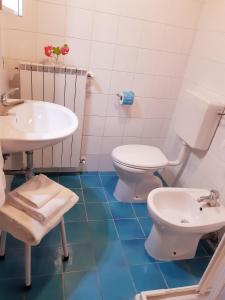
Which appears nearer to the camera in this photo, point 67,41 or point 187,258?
point 187,258

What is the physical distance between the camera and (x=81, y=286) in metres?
1.37

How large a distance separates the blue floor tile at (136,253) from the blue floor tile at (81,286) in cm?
27

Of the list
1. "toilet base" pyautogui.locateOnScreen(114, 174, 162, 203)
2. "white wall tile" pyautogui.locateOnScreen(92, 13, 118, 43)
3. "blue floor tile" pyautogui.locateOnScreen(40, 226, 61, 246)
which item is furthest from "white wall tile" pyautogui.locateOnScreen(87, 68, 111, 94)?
"blue floor tile" pyautogui.locateOnScreen(40, 226, 61, 246)

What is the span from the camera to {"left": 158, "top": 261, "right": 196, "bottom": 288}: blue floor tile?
1488 mm

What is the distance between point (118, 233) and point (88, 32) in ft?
4.91

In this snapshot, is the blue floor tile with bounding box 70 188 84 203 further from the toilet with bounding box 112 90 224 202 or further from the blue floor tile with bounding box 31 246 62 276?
the blue floor tile with bounding box 31 246 62 276

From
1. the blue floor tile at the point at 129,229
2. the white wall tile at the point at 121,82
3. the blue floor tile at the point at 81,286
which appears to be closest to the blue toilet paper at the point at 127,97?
the white wall tile at the point at 121,82

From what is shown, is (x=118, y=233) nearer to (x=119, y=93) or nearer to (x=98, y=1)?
(x=119, y=93)

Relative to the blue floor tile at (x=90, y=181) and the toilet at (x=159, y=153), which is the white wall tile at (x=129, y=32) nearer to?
the toilet at (x=159, y=153)

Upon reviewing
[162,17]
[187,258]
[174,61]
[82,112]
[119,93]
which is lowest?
[187,258]

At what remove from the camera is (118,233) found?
1.76m

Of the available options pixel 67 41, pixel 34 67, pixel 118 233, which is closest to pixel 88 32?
pixel 67 41

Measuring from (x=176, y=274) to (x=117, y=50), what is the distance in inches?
65.3

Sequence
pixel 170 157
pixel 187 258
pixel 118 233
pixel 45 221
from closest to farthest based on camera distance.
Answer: pixel 45 221 < pixel 187 258 < pixel 118 233 < pixel 170 157
